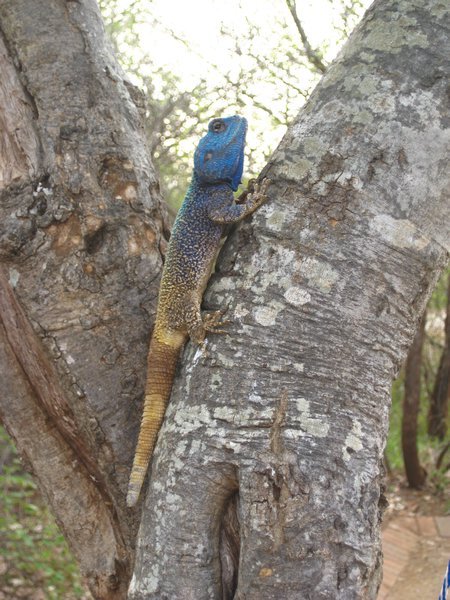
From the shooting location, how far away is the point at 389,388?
1.67m

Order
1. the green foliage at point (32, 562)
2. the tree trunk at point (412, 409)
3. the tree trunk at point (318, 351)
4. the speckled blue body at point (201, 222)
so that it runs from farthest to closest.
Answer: the tree trunk at point (412, 409) < the green foliage at point (32, 562) < the speckled blue body at point (201, 222) < the tree trunk at point (318, 351)

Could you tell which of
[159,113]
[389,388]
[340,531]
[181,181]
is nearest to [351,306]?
[389,388]

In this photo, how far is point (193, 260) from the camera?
2.26 metres

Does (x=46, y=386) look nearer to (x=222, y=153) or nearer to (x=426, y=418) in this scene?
(x=222, y=153)

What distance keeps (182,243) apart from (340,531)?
1.16 metres

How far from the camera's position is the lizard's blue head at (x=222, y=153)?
2.56m

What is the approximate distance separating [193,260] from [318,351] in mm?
818

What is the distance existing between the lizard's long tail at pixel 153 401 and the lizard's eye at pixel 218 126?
1.13 m

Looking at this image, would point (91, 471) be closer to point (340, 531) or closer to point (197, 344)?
point (197, 344)

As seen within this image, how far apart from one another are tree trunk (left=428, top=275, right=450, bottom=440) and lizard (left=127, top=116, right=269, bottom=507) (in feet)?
14.4

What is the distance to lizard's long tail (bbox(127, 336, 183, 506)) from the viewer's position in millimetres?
1797

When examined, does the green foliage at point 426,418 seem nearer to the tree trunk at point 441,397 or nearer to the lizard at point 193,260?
the tree trunk at point 441,397

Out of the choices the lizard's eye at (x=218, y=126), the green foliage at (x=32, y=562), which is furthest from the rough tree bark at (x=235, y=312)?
the green foliage at (x=32, y=562)

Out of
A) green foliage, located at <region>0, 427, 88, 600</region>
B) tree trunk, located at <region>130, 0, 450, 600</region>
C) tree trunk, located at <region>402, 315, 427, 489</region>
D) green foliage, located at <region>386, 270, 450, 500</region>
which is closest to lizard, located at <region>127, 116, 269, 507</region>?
tree trunk, located at <region>130, 0, 450, 600</region>
